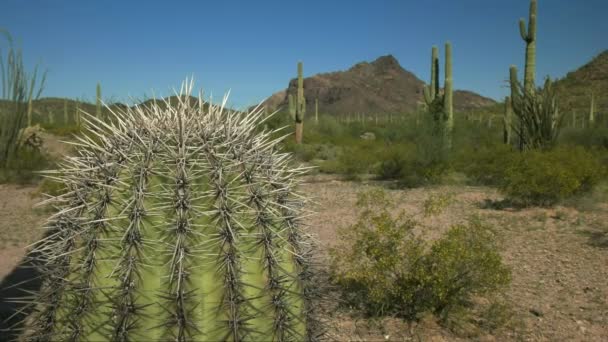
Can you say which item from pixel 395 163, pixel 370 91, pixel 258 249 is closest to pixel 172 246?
pixel 258 249

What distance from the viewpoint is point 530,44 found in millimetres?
12844

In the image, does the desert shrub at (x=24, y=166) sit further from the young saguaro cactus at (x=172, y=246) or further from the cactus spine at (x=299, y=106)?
the young saguaro cactus at (x=172, y=246)

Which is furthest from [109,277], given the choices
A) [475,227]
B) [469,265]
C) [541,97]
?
[541,97]

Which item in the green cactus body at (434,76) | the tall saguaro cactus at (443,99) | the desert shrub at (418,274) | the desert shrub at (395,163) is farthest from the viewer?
the green cactus body at (434,76)

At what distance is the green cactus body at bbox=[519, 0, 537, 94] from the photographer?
40.8 feet

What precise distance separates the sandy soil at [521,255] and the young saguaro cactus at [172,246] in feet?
1.20

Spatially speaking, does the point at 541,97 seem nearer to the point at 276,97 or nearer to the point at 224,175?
the point at 224,175

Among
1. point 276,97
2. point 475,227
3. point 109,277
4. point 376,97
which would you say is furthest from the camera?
point 276,97

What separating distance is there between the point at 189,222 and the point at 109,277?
364mm

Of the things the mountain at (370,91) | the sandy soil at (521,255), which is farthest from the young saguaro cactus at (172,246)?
the mountain at (370,91)

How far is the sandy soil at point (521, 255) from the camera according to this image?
383cm

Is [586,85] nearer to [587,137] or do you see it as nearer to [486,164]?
[587,137]

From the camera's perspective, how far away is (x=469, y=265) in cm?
411

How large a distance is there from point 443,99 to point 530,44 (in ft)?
9.42
